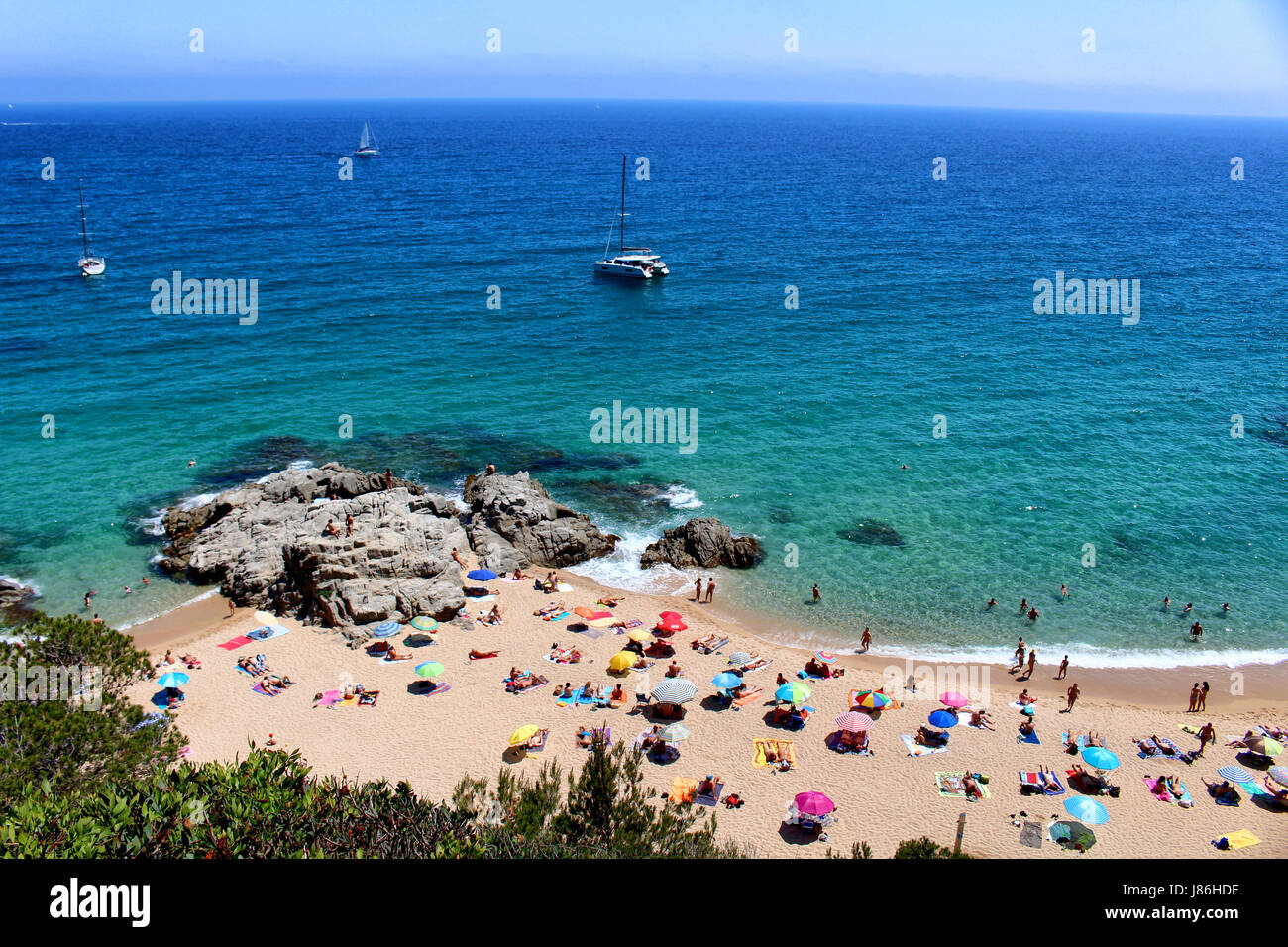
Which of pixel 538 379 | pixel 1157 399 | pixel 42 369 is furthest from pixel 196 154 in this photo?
pixel 1157 399

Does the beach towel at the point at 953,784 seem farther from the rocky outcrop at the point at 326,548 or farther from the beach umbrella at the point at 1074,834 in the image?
the rocky outcrop at the point at 326,548

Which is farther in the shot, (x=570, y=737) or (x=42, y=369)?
(x=42, y=369)

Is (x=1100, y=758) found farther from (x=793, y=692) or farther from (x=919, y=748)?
(x=793, y=692)

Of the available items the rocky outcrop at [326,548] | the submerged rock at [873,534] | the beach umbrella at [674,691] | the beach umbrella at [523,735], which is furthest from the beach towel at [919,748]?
the rocky outcrop at [326,548]

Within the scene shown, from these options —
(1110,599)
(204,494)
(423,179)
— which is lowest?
(1110,599)

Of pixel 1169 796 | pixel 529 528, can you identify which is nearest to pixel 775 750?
pixel 1169 796

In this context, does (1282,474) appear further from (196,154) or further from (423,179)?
(196,154)

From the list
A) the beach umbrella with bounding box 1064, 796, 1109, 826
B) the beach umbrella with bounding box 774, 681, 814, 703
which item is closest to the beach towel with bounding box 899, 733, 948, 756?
the beach umbrella with bounding box 774, 681, 814, 703
